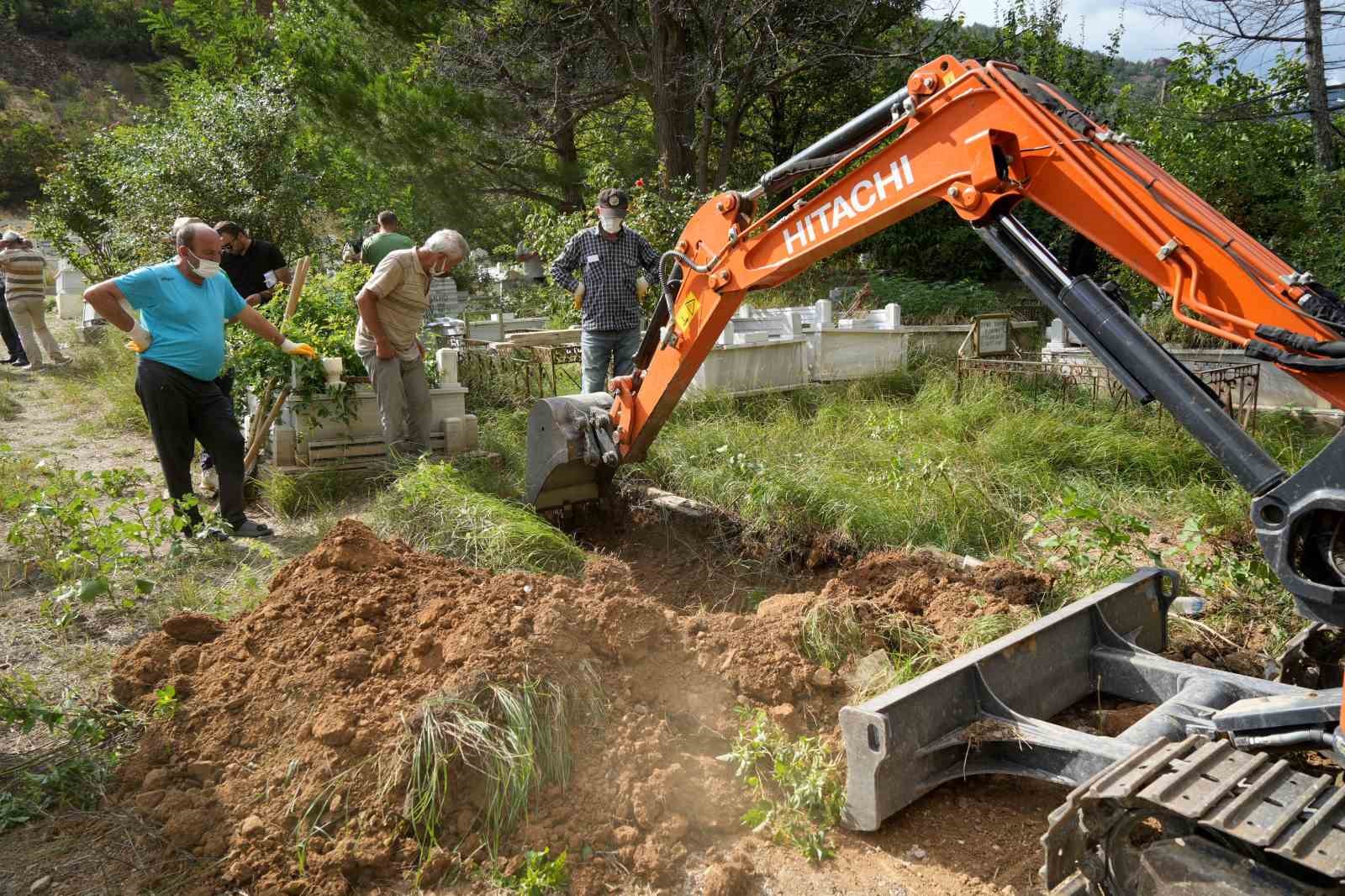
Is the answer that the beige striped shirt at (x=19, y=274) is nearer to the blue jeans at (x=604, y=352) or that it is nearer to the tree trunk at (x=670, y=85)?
the tree trunk at (x=670, y=85)

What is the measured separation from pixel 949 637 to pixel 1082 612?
0.57 m

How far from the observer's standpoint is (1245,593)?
420 centimetres

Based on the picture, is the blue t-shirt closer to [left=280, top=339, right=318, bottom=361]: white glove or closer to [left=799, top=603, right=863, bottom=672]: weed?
[left=280, top=339, right=318, bottom=361]: white glove

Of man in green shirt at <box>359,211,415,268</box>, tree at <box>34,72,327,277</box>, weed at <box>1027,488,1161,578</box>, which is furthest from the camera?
tree at <box>34,72,327,277</box>

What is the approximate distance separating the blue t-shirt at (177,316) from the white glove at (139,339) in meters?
0.06

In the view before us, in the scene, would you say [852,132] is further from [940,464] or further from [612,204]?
[612,204]

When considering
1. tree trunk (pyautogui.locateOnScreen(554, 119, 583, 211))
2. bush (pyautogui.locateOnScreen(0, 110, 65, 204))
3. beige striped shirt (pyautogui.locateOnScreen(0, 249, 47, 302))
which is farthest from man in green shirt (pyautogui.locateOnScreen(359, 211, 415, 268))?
bush (pyautogui.locateOnScreen(0, 110, 65, 204))

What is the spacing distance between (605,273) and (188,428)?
9.37 ft

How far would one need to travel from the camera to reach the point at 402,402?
6.53m

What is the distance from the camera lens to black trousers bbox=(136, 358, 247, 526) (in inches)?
216

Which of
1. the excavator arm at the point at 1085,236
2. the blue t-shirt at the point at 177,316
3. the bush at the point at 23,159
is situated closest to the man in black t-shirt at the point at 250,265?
the blue t-shirt at the point at 177,316

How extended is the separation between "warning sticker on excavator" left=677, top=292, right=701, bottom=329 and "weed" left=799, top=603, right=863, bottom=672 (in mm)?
1631

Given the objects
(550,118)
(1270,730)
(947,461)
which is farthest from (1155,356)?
(550,118)

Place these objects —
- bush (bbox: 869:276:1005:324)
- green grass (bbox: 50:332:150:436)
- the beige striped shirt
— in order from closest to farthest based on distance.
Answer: green grass (bbox: 50:332:150:436) → the beige striped shirt → bush (bbox: 869:276:1005:324)
